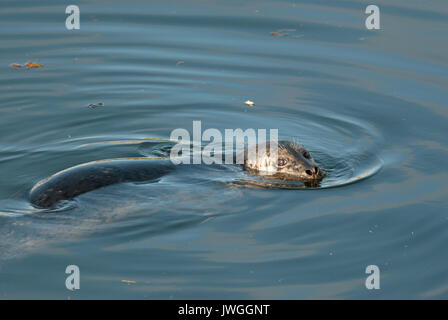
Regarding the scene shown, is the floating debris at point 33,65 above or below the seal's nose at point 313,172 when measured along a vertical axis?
above

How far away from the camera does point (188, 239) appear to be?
803 cm

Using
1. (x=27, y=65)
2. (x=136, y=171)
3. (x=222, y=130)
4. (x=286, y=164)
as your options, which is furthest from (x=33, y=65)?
(x=286, y=164)

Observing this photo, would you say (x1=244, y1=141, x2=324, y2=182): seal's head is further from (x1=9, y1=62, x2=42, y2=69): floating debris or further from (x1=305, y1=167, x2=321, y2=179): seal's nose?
(x1=9, y1=62, x2=42, y2=69): floating debris

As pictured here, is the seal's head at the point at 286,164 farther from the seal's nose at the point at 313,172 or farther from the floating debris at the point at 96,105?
the floating debris at the point at 96,105

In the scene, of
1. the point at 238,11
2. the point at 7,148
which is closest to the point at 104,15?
the point at 238,11

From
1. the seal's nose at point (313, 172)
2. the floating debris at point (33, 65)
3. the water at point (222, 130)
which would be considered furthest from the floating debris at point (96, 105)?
the seal's nose at point (313, 172)

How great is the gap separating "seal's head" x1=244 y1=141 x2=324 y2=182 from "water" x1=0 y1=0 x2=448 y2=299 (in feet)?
1.08

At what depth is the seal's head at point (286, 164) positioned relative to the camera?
374 inches

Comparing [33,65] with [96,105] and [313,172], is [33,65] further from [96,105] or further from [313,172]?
[313,172]

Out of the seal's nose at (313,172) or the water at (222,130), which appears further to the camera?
the seal's nose at (313,172)

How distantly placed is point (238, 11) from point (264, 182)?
7.71 metres

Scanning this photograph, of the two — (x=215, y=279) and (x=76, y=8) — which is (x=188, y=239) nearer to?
(x=215, y=279)

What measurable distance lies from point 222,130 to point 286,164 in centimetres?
210

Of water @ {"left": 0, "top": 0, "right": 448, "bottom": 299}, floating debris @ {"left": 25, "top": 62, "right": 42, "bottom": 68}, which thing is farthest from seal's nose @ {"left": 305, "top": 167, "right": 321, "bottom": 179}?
floating debris @ {"left": 25, "top": 62, "right": 42, "bottom": 68}
